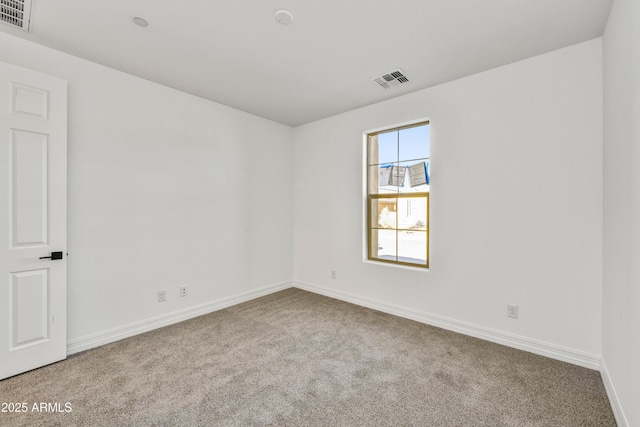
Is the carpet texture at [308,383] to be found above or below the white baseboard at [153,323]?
below

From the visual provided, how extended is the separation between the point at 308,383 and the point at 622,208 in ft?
7.57

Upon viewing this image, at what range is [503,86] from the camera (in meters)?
2.62

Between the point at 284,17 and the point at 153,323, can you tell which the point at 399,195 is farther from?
the point at 153,323

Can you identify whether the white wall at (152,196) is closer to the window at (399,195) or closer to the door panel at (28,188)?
the door panel at (28,188)

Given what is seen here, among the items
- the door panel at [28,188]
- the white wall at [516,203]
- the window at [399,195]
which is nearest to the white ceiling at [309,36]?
the white wall at [516,203]

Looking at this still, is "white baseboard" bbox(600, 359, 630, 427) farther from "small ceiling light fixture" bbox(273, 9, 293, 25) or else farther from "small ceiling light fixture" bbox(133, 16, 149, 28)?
"small ceiling light fixture" bbox(133, 16, 149, 28)

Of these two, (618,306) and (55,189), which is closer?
(618,306)

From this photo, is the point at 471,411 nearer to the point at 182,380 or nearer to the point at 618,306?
the point at 618,306

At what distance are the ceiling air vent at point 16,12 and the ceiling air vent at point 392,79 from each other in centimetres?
277

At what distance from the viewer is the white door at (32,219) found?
2070 mm

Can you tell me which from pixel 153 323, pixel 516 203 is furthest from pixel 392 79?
pixel 153 323

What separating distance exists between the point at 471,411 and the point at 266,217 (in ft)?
10.5

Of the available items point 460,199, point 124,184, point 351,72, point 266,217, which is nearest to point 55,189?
point 124,184

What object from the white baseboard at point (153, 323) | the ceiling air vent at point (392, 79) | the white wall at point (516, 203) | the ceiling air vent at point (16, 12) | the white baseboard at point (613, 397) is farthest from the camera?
the ceiling air vent at point (392, 79)
